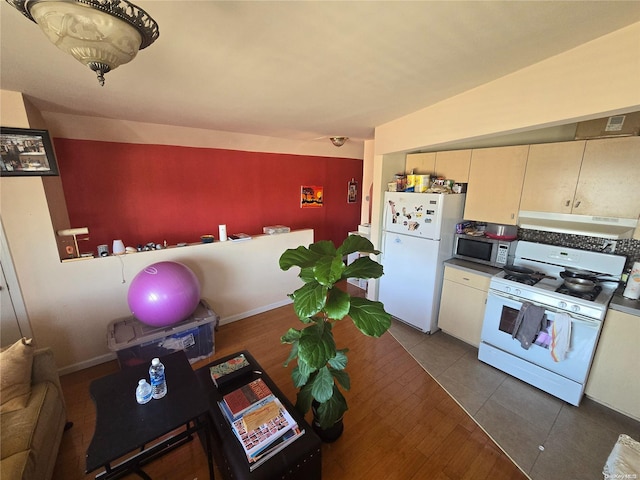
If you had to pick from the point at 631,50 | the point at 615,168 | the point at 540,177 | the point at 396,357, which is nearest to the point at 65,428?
the point at 396,357

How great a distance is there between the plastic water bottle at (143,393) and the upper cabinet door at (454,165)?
3.29 meters

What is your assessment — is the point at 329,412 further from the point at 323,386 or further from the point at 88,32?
the point at 88,32

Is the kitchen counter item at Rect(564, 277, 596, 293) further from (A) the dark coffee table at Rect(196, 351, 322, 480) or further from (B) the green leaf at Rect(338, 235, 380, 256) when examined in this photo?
(A) the dark coffee table at Rect(196, 351, 322, 480)

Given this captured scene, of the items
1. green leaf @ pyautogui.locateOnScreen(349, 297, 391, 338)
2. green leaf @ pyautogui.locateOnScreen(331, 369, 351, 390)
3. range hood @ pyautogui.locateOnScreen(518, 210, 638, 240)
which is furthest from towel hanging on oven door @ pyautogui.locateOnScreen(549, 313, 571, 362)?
green leaf @ pyautogui.locateOnScreen(331, 369, 351, 390)

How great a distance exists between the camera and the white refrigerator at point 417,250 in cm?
283

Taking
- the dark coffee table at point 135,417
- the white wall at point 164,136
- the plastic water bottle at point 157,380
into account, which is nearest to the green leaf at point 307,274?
the dark coffee table at point 135,417

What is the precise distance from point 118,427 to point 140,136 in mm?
3025

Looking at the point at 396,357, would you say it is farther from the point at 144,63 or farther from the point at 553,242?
the point at 144,63

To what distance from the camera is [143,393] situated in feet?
4.79

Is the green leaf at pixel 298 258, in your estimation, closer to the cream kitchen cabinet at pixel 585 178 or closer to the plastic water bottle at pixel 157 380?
the plastic water bottle at pixel 157 380

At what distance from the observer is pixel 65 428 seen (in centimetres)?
188

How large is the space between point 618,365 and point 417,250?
1752mm

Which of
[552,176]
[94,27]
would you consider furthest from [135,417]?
[552,176]

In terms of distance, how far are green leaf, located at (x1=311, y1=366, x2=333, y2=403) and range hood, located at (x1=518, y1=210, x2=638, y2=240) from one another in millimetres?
2311
